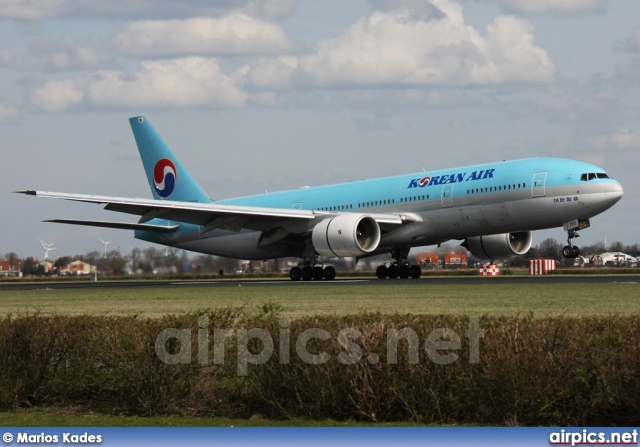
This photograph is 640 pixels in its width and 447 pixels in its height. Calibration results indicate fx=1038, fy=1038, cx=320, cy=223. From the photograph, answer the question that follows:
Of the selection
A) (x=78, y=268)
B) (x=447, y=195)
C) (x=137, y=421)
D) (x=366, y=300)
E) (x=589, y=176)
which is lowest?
(x=137, y=421)

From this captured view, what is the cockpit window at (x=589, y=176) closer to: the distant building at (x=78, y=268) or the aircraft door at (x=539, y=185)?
the aircraft door at (x=539, y=185)

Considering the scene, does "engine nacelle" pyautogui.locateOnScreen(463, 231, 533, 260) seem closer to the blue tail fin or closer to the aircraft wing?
the aircraft wing

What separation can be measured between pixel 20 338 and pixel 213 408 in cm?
290

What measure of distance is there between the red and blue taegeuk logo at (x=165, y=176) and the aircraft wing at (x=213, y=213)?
8.67m

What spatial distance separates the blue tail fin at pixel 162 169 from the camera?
57.1 meters

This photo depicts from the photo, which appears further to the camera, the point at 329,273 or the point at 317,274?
the point at 329,273

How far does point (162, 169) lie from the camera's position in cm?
5741

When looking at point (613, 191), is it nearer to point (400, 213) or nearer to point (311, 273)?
point (400, 213)

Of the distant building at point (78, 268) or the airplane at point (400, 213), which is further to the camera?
the distant building at point (78, 268)

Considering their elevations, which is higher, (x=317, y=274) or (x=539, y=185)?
(x=539, y=185)

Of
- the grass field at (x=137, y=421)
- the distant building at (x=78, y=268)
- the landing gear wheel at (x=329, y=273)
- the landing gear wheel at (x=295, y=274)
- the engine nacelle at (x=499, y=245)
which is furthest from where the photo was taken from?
the distant building at (x=78, y=268)

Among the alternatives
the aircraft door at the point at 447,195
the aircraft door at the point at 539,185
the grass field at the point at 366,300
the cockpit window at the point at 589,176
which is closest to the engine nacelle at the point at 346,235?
the aircraft door at the point at 447,195

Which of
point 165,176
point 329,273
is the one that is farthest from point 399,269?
→ point 165,176

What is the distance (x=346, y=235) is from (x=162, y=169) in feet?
56.0
